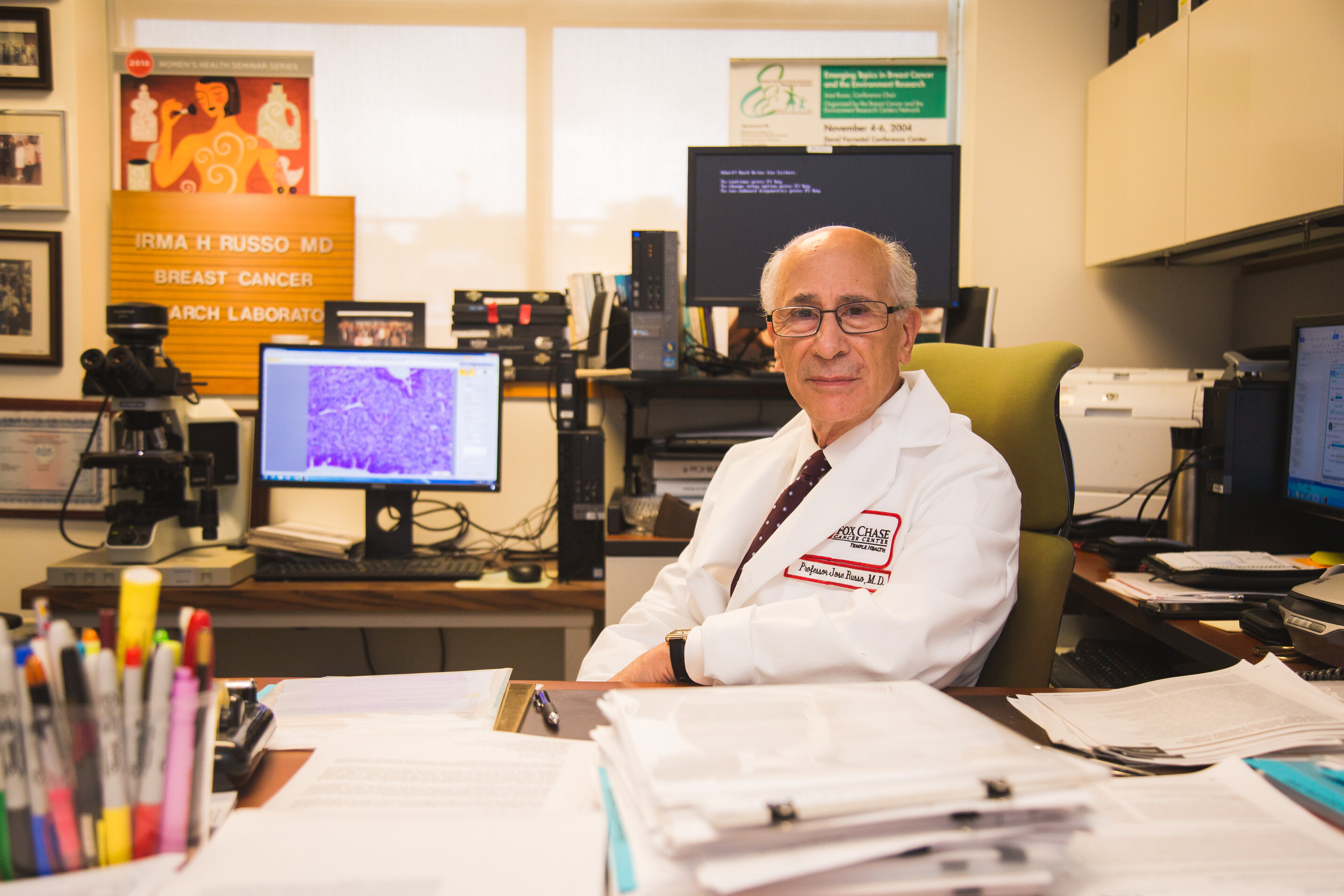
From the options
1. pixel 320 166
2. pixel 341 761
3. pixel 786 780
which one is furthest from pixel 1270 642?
pixel 320 166

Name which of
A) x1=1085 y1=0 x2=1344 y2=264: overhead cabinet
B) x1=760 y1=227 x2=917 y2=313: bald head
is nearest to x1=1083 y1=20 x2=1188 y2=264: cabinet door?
x1=1085 y1=0 x2=1344 y2=264: overhead cabinet

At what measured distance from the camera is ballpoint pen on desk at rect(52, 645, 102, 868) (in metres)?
0.49

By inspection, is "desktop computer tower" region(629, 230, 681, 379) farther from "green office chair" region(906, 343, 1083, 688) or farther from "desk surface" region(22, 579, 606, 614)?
"green office chair" region(906, 343, 1083, 688)

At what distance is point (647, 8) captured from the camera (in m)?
2.70

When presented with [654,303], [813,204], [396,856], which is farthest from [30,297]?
[396,856]

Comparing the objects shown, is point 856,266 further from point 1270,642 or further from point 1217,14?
point 1217,14

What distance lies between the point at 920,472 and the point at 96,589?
6.60ft

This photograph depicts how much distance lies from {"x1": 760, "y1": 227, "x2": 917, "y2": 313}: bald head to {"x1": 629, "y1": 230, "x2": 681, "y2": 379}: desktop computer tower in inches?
31.0

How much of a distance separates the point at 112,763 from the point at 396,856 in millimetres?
191

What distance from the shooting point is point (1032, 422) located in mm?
1240

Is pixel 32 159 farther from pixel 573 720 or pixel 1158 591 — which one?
pixel 1158 591

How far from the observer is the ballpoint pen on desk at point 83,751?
1.61ft

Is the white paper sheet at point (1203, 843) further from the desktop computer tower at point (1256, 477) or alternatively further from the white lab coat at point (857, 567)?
the desktop computer tower at point (1256, 477)

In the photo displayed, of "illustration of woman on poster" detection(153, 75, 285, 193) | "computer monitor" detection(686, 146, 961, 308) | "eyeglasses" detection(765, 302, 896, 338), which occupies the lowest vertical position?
"eyeglasses" detection(765, 302, 896, 338)
